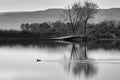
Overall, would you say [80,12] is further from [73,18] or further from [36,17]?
[36,17]

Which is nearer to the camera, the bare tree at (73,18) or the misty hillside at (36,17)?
the bare tree at (73,18)

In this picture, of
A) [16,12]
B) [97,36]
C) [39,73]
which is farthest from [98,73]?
[16,12]

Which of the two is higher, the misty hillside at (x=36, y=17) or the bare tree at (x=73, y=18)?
the bare tree at (x=73, y=18)

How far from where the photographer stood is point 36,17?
17788cm

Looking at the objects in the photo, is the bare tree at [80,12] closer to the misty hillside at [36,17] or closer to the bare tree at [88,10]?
the bare tree at [88,10]

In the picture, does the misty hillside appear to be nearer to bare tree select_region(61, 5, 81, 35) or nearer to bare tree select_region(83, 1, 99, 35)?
bare tree select_region(61, 5, 81, 35)

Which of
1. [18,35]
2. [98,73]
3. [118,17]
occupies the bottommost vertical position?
[118,17]

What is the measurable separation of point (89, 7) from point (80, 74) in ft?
174

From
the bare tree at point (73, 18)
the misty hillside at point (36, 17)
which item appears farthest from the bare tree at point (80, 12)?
the misty hillside at point (36, 17)

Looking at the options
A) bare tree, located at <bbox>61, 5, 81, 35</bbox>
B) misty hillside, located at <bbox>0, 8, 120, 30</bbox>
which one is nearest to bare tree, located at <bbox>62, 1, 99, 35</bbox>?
bare tree, located at <bbox>61, 5, 81, 35</bbox>

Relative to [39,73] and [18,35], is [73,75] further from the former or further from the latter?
[18,35]

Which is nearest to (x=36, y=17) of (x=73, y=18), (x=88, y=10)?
(x=73, y=18)

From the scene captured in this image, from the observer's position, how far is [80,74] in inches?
472

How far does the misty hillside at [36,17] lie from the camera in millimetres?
166875
